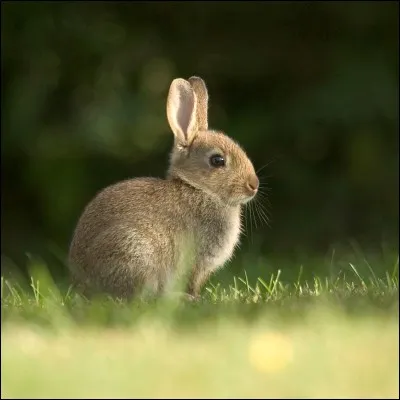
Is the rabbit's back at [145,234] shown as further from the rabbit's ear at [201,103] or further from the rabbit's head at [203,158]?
the rabbit's ear at [201,103]

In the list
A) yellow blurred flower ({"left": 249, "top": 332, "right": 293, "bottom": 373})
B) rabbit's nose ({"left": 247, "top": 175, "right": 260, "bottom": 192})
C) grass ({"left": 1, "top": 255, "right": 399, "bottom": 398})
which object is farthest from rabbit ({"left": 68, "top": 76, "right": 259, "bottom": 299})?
yellow blurred flower ({"left": 249, "top": 332, "right": 293, "bottom": 373})

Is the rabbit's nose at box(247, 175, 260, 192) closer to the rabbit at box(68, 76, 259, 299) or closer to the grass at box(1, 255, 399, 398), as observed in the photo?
the rabbit at box(68, 76, 259, 299)

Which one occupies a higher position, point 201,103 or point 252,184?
point 201,103

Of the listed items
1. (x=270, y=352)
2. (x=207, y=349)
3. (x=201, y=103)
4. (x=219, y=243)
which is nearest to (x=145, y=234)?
(x=219, y=243)

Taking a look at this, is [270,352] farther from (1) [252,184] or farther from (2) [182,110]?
(2) [182,110]

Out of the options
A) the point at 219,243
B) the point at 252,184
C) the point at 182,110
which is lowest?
the point at 219,243

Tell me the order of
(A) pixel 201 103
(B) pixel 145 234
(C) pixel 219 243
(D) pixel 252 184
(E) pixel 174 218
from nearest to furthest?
(B) pixel 145 234 < (E) pixel 174 218 < (C) pixel 219 243 < (D) pixel 252 184 < (A) pixel 201 103
